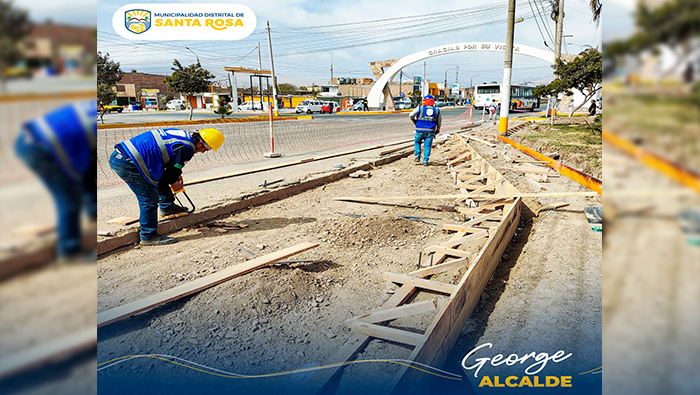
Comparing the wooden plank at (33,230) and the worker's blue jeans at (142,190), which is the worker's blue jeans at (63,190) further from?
the worker's blue jeans at (142,190)

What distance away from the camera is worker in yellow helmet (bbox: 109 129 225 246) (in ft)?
16.0

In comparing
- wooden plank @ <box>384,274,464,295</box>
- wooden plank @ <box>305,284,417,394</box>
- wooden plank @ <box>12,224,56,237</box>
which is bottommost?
wooden plank @ <box>305,284,417,394</box>

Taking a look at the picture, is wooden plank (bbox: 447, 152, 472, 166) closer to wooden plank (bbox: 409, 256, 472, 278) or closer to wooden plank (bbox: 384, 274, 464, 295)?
wooden plank (bbox: 409, 256, 472, 278)

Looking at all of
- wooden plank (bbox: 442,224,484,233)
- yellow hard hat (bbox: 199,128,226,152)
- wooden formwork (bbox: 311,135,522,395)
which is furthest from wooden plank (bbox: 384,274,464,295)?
yellow hard hat (bbox: 199,128,226,152)

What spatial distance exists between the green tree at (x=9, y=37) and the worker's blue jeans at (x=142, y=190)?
14.1 feet

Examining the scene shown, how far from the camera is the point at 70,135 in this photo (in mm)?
1054

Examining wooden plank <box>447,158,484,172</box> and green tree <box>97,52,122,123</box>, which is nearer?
wooden plank <box>447,158,484,172</box>

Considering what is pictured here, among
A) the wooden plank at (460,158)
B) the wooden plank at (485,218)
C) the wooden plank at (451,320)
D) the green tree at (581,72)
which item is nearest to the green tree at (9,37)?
the wooden plank at (451,320)

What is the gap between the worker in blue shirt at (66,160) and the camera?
0.97 m

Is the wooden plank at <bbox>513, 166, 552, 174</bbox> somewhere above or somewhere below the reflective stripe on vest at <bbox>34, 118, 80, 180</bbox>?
below

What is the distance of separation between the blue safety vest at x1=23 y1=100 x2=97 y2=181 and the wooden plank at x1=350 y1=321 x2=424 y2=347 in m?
2.31

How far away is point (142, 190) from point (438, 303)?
3615 mm

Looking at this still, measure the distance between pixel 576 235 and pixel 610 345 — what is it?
4326mm

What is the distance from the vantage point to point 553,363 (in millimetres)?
2924
